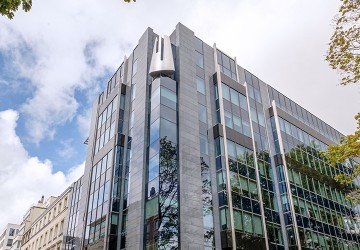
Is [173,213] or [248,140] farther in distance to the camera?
[248,140]

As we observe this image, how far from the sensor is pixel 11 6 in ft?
28.7

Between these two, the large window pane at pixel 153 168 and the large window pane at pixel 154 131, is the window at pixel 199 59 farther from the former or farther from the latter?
the large window pane at pixel 153 168

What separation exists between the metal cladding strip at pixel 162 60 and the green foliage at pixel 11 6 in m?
19.4

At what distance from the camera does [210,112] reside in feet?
97.6

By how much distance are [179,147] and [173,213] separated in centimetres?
503

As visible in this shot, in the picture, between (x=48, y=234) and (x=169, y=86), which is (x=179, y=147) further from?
(x=48, y=234)

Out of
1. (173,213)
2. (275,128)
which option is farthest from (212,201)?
(275,128)

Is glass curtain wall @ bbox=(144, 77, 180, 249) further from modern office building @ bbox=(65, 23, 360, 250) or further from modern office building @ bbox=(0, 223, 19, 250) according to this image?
modern office building @ bbox=(0, 223, 19, 250)

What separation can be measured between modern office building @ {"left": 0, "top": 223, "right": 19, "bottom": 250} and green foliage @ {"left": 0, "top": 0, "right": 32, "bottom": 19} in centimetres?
10755

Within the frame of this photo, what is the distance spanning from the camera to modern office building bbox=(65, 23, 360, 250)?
2412 cm

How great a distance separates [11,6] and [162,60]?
66.6 feet

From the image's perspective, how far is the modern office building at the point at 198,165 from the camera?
24.1 metres

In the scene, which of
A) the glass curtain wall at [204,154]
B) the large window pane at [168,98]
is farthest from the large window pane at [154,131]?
the glass curtain wall at [204,154]

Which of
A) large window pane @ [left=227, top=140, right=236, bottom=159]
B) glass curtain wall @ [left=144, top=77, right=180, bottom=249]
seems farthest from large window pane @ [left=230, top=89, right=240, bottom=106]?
glass curtain wall @ [left=144, top=77, right=180, bottom=249]
